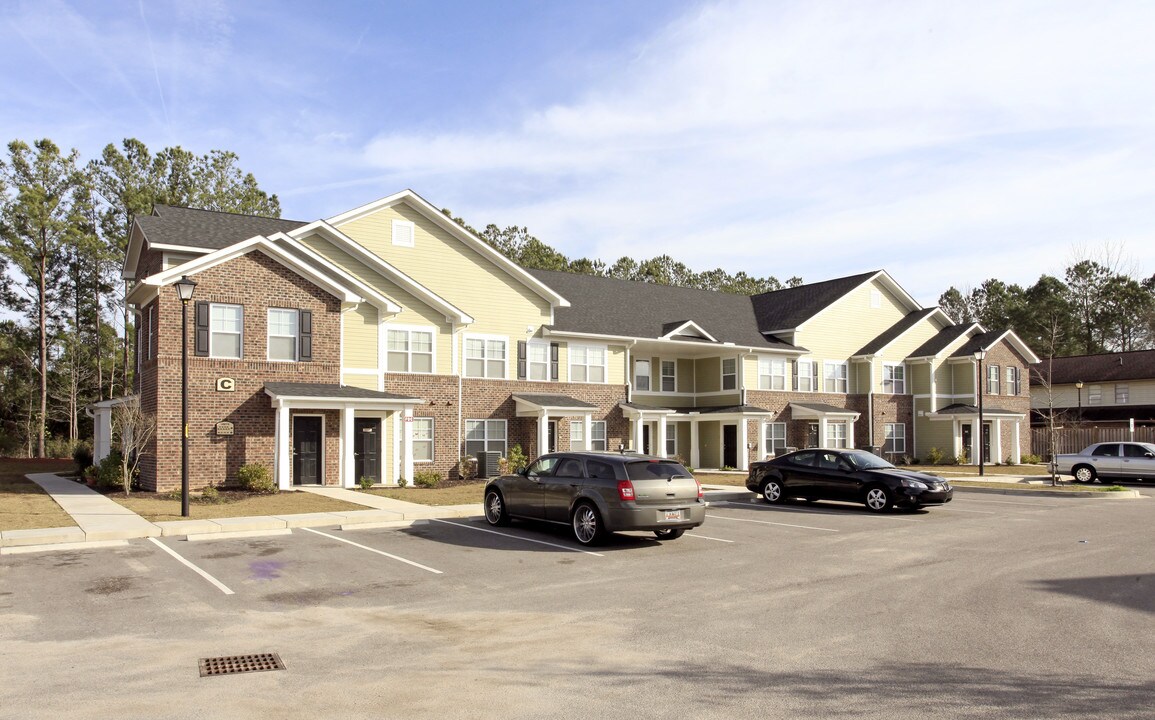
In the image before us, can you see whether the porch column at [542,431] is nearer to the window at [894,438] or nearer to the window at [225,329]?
the window at [225,329]

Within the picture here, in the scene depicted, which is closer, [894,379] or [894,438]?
[894,438]

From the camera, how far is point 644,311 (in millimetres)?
38406

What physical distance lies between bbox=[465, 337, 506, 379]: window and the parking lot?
1545 cm

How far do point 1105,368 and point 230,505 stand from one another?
55490 millimetres

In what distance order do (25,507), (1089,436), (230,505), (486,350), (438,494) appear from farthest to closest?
(1089,436) → (486,350) → (438,494) → (230,505) → (25,507)

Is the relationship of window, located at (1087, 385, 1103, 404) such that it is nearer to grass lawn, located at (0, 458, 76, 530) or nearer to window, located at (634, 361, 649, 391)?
window, located at (634, 361, 649, 391)

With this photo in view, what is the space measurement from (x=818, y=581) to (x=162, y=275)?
716 inches

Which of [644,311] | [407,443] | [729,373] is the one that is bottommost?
[407,443]

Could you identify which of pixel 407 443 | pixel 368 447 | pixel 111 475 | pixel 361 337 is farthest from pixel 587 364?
pixel 111 475

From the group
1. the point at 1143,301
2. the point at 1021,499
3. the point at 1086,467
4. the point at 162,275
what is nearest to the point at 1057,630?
the point at 1021,499

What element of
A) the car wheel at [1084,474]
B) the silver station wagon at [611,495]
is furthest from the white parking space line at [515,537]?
the car wheel at [1084,474]

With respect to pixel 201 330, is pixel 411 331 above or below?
above

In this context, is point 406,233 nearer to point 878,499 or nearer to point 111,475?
point 111,475

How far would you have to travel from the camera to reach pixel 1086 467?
2958cm
